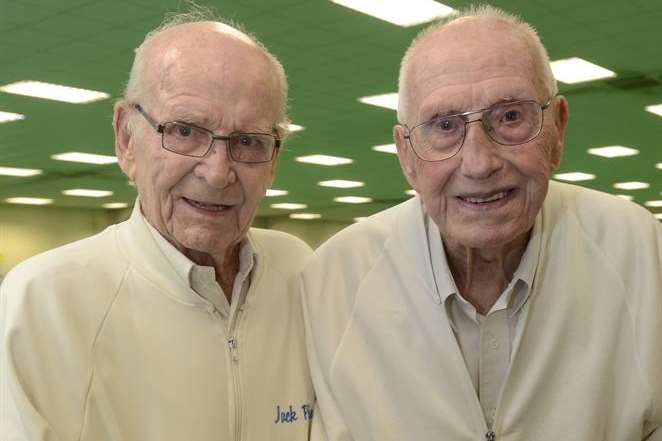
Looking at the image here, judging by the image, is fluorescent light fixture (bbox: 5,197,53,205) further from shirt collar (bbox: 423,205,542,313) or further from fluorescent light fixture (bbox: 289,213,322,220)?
shirt collar (bbox: 423,205,542,313)

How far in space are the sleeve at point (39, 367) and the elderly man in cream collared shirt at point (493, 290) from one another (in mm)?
650

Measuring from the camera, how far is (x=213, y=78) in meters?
1.75

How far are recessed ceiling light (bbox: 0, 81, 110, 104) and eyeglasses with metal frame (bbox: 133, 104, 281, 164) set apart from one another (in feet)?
26.1

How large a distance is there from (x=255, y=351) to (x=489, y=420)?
23.7 inches

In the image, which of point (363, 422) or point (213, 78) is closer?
point (213, 78)

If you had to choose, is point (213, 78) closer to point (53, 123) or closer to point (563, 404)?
point (563, 404)

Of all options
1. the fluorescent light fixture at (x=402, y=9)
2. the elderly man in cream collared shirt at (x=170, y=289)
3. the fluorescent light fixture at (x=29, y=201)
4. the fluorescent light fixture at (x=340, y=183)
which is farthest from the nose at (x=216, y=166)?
the fluorescent light fixture at (x=29, y=201)

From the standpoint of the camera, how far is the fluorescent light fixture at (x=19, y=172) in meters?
15.3

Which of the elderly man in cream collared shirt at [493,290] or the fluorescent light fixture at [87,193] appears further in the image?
the fluorescent light fixture at [87,193]

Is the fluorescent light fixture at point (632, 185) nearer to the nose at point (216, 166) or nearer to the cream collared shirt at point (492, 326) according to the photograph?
the cream collared shirt at point (492, 326)

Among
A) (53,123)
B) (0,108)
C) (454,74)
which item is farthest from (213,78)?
(53,123)

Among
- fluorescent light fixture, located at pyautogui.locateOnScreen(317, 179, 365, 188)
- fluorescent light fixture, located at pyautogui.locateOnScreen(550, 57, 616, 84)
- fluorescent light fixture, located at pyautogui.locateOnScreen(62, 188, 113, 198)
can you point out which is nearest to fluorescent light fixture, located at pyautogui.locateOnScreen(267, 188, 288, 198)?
fluorescent light fixture, located at pyautogui.locateOnScreen(317, 179, 365, 188)

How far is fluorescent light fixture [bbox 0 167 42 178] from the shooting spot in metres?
15.3

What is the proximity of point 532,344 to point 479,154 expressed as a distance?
1.65ft
